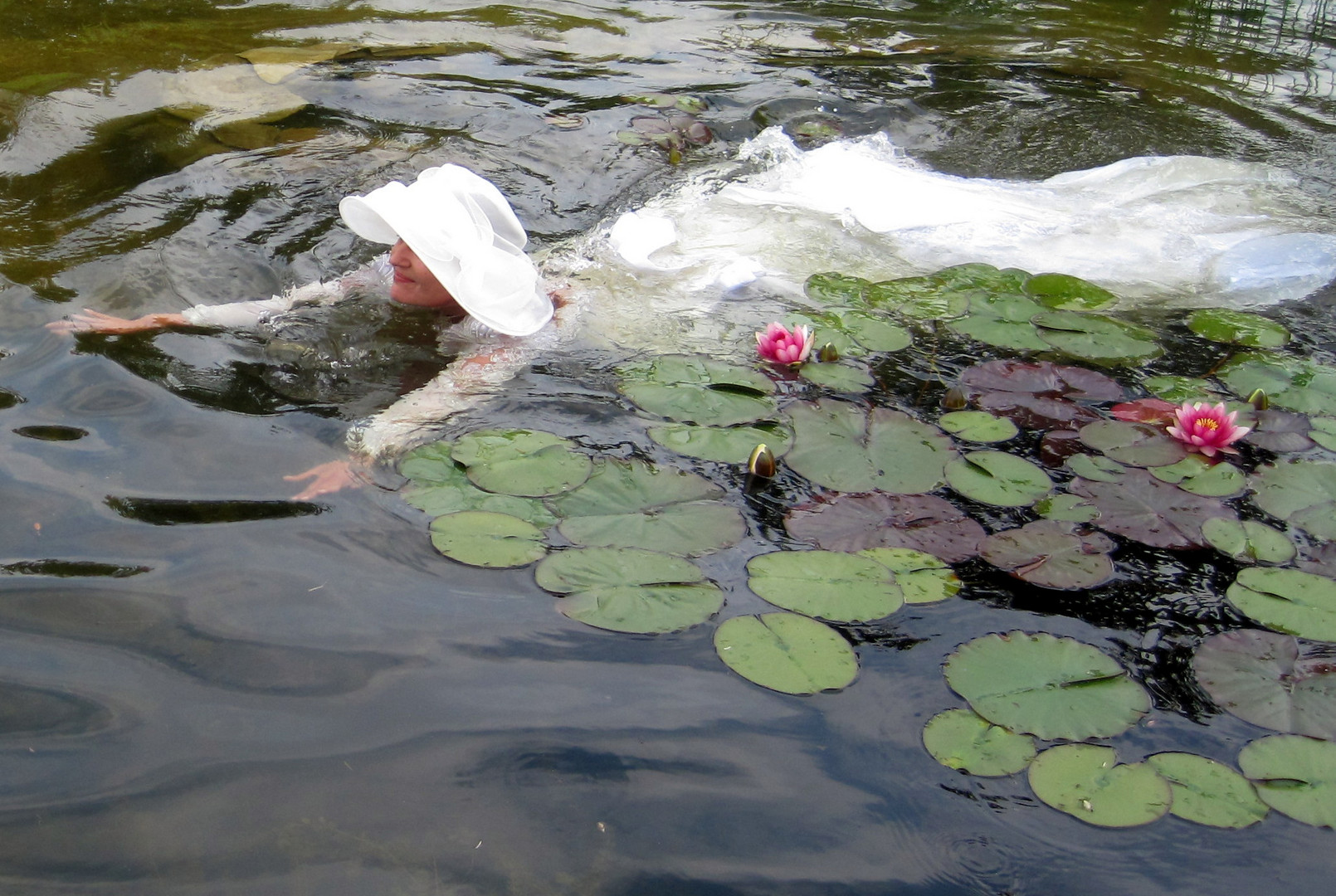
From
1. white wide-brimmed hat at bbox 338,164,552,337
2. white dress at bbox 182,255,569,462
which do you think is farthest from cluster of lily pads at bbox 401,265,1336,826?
white wide-brimmed hat at bbox 338,164,552,337

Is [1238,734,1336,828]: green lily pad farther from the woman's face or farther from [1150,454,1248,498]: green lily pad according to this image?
the woman's face

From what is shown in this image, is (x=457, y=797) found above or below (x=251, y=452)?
below

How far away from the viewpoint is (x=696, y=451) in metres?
2.53

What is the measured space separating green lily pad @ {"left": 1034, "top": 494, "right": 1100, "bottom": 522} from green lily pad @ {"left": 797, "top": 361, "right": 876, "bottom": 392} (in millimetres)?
657

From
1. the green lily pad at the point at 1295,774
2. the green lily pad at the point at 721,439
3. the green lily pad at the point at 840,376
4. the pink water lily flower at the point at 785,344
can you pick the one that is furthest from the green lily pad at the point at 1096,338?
the green lily pad at the point at 1295,774

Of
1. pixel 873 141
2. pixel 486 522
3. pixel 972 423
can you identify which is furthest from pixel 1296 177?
pixel 486 522

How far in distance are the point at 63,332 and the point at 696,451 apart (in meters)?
1.89

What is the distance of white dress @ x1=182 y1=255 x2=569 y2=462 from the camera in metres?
2.54

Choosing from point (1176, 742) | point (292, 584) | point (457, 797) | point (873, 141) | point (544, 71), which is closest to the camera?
point (457, 797)

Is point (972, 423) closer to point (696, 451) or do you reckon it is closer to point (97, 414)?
point (696, 451)

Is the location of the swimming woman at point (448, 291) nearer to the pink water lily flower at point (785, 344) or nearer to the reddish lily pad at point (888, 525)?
the pink water lily flower at point (785, 344)

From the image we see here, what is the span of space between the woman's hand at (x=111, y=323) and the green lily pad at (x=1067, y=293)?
275 centimetres

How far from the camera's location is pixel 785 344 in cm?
292

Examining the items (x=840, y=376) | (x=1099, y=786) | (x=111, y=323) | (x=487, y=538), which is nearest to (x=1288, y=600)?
(x=1099, y=786)
